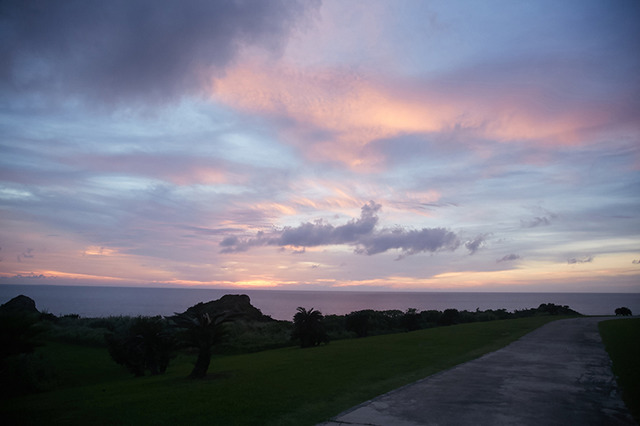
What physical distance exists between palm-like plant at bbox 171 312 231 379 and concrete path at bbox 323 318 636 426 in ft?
23.4

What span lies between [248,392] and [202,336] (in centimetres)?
398

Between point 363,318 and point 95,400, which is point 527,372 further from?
point 363,318

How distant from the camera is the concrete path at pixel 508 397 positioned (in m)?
7.49

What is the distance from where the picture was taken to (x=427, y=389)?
9906 millimetres

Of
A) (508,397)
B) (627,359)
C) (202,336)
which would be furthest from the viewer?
(202,336)

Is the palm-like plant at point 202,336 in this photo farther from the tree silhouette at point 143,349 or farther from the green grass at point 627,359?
the green grass at point 627,359

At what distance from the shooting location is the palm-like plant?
1379 cm

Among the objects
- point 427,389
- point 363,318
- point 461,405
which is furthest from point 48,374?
point 363,318

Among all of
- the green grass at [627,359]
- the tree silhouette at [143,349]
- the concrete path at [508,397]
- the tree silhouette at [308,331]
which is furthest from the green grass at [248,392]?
the tree silhouette at [308,331]

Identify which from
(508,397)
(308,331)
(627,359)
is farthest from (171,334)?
(627,359)

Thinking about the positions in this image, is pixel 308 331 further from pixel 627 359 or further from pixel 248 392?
pixel 627 359

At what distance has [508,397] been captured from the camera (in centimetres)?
902

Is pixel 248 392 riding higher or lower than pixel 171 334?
lower

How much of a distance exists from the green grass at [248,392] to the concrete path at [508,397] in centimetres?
83
